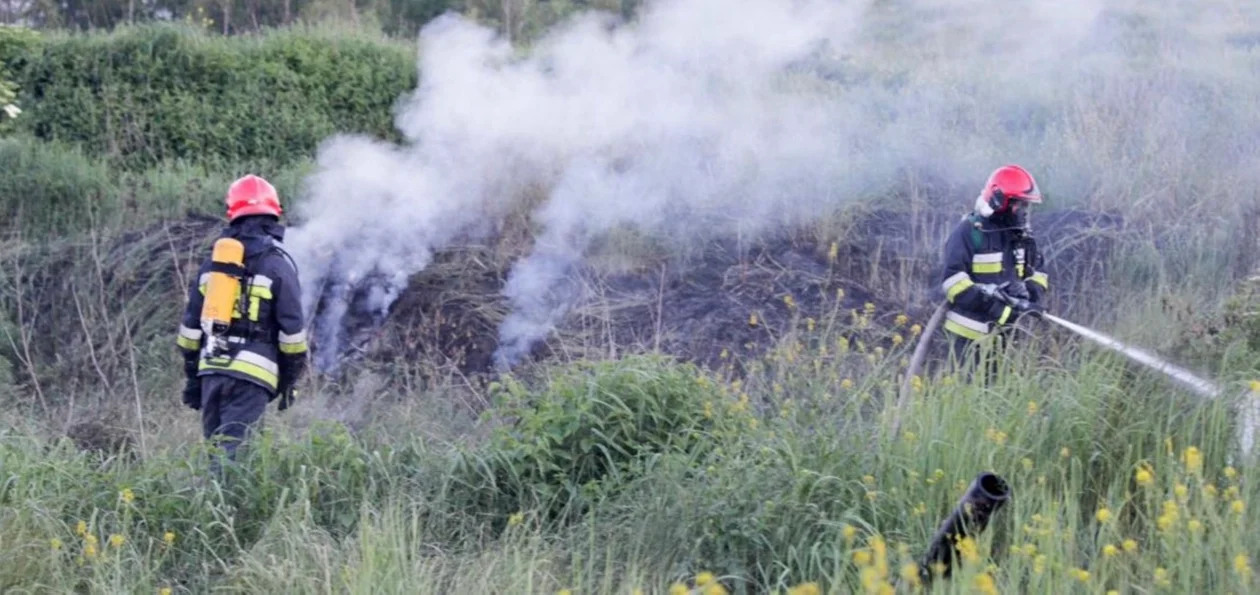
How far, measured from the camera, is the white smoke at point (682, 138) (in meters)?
11.0

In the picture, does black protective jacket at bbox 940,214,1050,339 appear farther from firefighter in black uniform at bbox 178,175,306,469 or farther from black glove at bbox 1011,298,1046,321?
firefighter in black uniform at bbox 178,175,306,469

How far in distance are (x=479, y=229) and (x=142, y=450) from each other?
471 cm

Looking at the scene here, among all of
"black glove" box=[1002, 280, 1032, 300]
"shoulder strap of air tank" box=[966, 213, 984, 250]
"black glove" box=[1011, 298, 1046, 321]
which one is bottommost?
"black glove" box=[1011, 298, 1046, 321]

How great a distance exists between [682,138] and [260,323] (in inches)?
233

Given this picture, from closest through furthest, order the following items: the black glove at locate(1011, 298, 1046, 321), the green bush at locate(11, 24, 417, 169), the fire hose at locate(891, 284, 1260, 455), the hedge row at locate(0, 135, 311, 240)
→ the fire hose at locate(891, 284, 1260, 455) → the black glove at locate(1011, 298, 1046, 321) → the hedge row at locate(0, 135, 311, 240) → the green bush at locate(11, 24, 417, 169)

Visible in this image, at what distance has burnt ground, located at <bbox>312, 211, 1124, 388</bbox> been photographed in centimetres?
972

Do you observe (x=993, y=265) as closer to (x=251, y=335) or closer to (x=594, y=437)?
(x=594, y=437)

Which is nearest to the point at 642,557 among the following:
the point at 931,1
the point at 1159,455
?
the point at 1159,455

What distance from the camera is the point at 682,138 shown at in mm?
12359

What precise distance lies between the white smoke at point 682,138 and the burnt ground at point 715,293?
0.21 m

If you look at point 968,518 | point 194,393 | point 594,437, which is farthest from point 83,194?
point 968,518

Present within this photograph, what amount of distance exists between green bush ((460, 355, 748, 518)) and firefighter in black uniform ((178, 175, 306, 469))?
1.30 meters

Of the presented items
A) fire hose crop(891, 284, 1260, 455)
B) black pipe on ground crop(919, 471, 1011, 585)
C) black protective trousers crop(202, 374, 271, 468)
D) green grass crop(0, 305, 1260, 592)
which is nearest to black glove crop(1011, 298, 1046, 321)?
fire hose crop(891, 284, 1260, 455)

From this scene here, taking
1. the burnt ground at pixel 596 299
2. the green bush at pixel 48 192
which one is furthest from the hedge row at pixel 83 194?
the burnt ground at pixel 596 299
